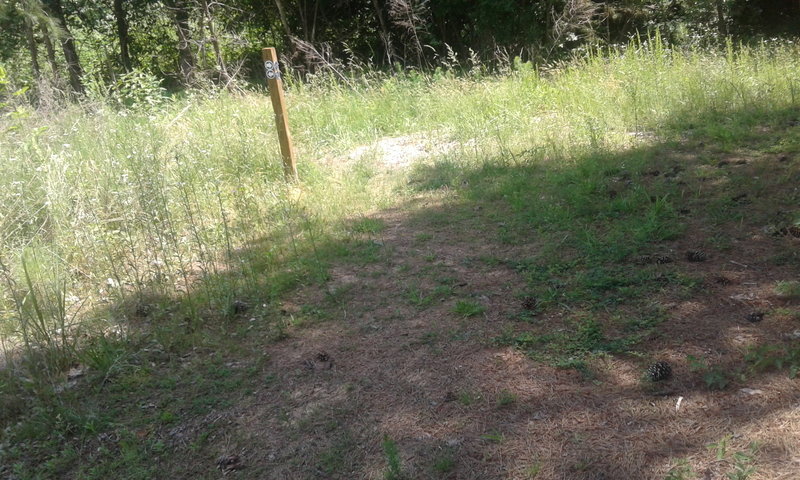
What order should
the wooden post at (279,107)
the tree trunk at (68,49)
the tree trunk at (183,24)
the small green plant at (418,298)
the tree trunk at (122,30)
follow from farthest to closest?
the tree trunk at (122,30) → the tree trunk at (68,49) → the tree trunk at (183,24) → the wooden post at (279,107) → the small green plant at (418,298)

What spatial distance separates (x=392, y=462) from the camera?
8.75 feet

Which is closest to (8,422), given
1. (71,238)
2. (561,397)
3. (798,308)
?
(71,238)

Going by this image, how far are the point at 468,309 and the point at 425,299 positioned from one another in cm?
35

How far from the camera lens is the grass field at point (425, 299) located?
2.86 meters

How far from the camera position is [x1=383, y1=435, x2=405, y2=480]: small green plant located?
8.73 ft

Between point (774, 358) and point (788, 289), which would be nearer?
point (774, 358)

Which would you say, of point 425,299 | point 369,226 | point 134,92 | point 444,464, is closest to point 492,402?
point 444,464

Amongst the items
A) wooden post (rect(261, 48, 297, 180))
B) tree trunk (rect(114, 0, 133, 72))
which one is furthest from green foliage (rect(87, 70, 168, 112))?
tree trunk (rect(114, 0, 133, 72))

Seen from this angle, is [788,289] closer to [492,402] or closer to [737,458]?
[737,458]

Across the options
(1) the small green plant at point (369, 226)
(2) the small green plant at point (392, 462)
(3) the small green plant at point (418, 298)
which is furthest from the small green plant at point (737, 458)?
→ (1) the small green plant at point (369, 226)

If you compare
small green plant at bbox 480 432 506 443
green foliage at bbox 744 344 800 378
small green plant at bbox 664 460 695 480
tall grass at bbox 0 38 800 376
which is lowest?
small green plant at bbox 664 460 695 480

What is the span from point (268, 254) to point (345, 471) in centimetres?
264

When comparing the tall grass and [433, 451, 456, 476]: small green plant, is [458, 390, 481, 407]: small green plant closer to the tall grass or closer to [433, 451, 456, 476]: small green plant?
[433, 451, 456, 476]: small green plant

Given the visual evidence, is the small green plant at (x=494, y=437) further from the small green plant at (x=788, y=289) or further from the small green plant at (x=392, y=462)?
the small green plant at (x=788, y=289)
